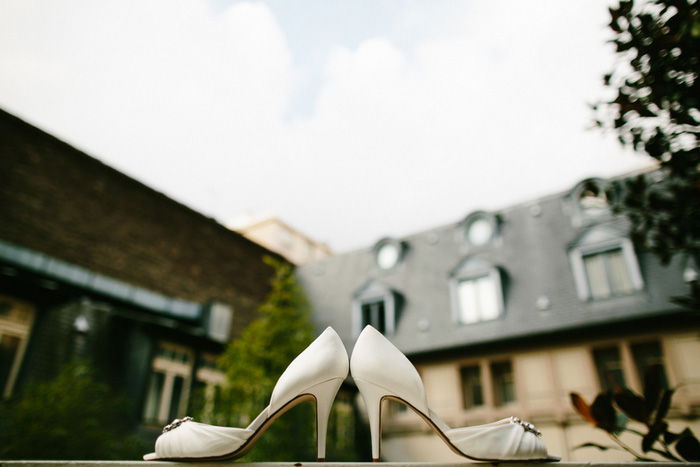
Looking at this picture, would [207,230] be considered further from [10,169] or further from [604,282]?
[604,282]

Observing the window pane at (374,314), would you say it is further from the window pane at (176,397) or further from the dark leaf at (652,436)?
the dark leaf at (652,436)

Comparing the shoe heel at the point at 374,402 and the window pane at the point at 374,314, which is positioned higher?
the window pane at the point at 374,314

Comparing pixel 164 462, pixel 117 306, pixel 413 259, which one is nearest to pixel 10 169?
pixel 117 306

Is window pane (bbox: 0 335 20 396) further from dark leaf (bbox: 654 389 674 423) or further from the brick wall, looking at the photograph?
dark leaf (bbox: 654 389 674 423)

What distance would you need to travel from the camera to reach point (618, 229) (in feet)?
35.5

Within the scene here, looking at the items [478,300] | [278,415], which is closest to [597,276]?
[478,300]

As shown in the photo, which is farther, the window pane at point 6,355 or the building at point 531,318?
the building at point 531,318

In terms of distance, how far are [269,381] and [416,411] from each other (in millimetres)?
7671

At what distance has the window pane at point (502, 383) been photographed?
10898 mm

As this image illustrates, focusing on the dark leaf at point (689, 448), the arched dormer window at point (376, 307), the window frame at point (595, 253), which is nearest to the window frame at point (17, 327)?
the arched dormer window at point (376, 307)

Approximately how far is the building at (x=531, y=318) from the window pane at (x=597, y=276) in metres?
0.02

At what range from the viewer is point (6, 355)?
8.68m

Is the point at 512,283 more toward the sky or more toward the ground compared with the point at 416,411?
more toward the sky

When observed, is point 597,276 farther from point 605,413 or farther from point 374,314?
point 605,413
